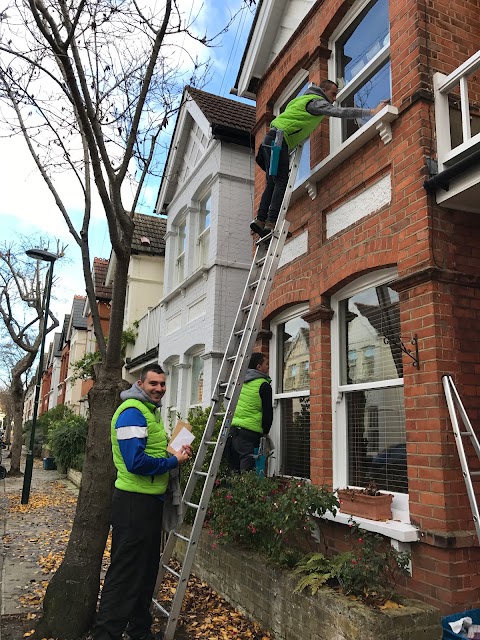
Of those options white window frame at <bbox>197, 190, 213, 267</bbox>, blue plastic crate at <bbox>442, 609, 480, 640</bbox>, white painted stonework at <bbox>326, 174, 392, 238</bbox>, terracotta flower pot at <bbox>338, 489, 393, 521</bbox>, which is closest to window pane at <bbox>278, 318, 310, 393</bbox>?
white painted stonework at <bbox>326, 174, 392, 238</bbox>

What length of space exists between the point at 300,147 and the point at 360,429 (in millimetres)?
3296

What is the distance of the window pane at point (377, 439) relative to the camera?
4.76 m

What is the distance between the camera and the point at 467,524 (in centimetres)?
397

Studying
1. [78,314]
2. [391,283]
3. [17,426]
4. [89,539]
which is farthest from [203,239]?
[78,314]

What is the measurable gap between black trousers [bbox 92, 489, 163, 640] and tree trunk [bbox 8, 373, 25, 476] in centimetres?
1332

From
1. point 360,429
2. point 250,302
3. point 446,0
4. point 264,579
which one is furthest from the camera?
point 250,302

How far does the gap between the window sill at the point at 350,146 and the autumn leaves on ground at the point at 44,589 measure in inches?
179

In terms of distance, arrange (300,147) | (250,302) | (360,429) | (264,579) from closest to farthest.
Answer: (264,579) < (360,429) < (250,302) < (300,147)

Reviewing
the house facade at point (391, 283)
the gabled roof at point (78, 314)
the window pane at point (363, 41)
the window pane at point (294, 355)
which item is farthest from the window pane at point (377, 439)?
the gabled roof at point (78, 314)

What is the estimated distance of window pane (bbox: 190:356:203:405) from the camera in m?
10.4

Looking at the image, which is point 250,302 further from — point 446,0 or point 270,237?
point 446,0

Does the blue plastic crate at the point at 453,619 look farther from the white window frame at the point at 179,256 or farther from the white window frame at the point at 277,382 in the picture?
the white window frame at the point at 179,256

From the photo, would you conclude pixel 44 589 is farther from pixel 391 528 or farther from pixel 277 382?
pixel 391 528

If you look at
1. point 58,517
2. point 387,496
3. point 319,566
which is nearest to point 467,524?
point 387,496
